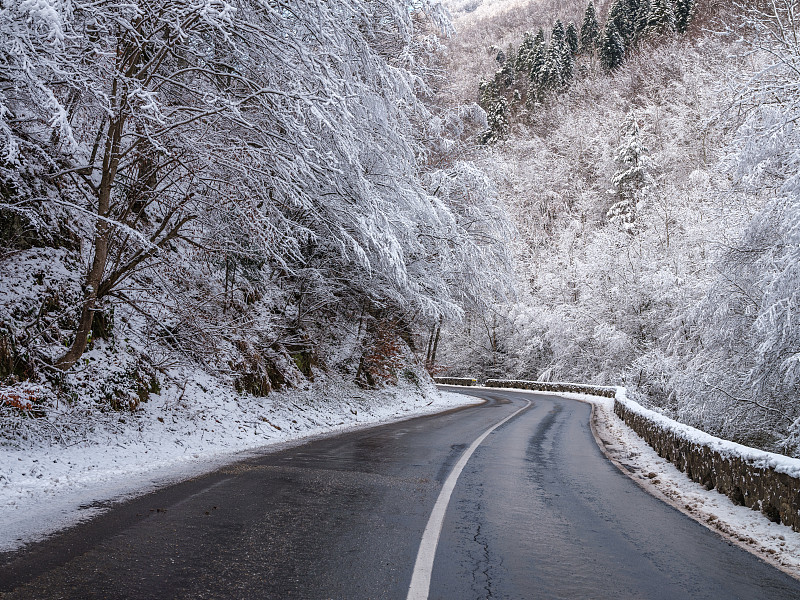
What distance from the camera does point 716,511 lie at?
685 cm

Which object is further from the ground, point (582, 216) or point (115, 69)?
point (582, 216)

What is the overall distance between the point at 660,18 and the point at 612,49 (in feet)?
23.5

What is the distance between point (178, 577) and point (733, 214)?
22.6m

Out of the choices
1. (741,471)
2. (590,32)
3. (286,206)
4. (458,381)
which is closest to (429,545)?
(741,471)

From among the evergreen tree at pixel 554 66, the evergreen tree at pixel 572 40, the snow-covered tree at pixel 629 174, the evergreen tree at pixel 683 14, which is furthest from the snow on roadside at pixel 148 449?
the evergreen tree at pixel 572 40

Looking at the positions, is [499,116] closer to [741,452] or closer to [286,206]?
[286,206]

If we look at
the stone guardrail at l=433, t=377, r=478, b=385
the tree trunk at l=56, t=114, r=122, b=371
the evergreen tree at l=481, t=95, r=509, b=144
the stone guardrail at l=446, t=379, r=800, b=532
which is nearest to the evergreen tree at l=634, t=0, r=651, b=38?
the evergreen tree at l=481, t=95, r=509, b=144

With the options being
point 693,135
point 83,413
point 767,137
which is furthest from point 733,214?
point 693,135

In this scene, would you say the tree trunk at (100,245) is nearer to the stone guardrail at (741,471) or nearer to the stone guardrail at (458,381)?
the stone guardrail at (741,471)

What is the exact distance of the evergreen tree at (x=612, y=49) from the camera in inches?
3290

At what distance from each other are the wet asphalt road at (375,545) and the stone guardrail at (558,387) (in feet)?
92.9

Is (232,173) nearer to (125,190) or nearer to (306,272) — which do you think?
(125,190)

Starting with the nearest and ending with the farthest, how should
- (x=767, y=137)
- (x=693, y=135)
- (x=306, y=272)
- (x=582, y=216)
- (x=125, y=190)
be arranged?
(x=125, y=190) < (x=767, y=137) < (x=306, y=272) < (x=693, y=135) < (x=582, y=216)

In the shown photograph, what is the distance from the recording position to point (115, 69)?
25.9 ft
